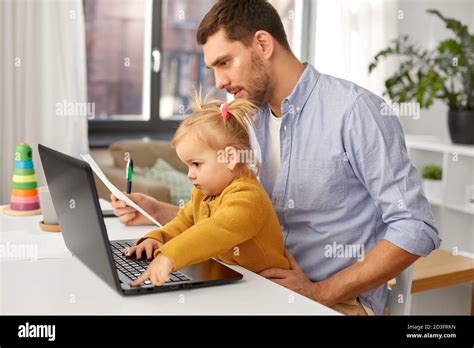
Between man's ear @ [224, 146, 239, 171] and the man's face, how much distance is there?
0.90 ft

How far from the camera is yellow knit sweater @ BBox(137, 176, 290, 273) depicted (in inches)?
44.4

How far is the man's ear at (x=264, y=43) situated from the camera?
1.56m

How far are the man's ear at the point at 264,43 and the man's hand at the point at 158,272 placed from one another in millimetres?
672

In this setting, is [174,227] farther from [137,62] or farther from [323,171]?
[137,62]

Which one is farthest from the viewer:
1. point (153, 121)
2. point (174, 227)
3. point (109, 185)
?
point (153, 121)

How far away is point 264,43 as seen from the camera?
5.15 feet

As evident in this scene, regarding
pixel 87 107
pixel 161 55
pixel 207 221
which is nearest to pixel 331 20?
pixel 161 55

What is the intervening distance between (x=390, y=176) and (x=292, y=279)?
0.30 m

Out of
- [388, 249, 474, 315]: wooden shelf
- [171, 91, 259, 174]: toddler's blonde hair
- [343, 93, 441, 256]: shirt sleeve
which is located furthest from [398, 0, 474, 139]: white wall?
[171, 91, 259, 174]: toddler's blonde hair

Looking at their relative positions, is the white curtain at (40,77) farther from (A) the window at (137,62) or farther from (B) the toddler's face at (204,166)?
(B) the toddler's face at (204,166)

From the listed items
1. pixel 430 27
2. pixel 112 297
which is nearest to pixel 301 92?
pixel 112 297

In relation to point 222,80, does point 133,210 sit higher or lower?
lower
